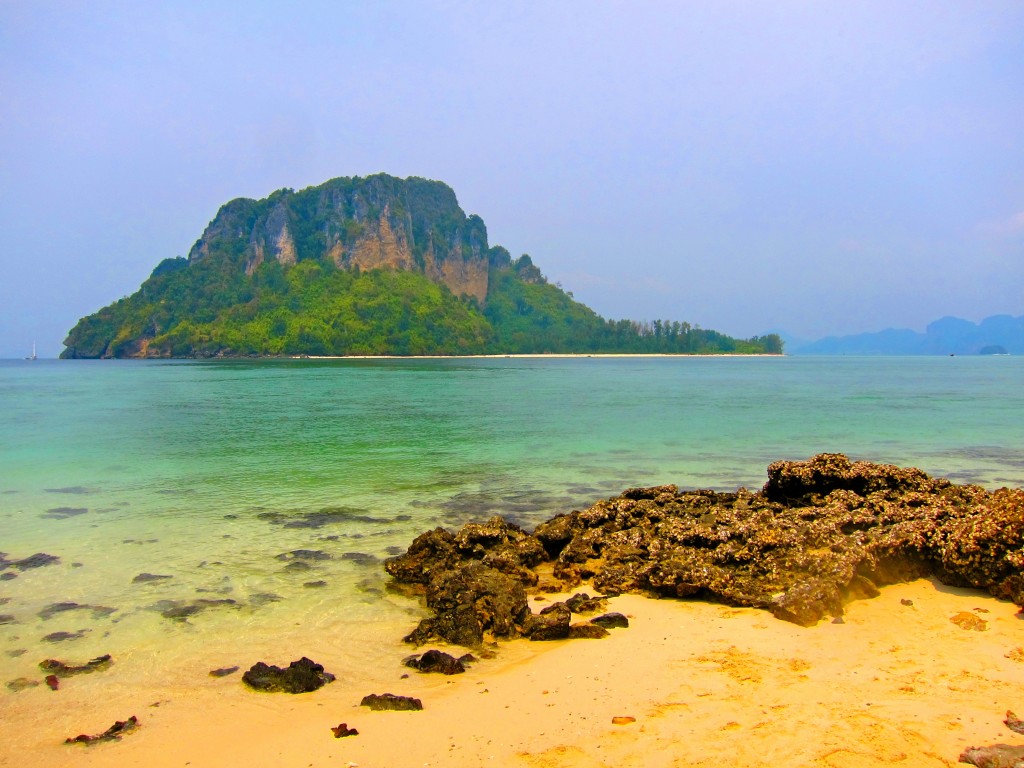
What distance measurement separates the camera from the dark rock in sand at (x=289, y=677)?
20.0 ft

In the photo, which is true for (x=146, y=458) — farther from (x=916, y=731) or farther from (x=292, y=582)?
(x=916, y=731)

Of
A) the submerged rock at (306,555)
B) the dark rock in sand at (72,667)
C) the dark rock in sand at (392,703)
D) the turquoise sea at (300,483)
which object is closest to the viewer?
the dark rock in sand at (392,703)

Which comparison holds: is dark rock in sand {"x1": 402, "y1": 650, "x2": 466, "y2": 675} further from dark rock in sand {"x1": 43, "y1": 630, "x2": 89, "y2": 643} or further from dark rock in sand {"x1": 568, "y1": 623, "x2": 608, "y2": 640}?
dark rock in sand {"x1": 43, "y1": 630, "x2": 89, "y2": 643}

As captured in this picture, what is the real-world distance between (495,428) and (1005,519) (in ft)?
69.7

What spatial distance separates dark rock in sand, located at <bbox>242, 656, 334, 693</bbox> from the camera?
611 cm

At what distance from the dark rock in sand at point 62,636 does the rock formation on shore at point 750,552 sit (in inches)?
146

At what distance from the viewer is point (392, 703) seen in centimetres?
562

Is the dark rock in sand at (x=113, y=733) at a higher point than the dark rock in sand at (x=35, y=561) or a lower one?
higher

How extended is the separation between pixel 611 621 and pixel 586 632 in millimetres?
407

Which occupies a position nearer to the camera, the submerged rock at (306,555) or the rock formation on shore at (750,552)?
the rock formation on shore at (750,552)

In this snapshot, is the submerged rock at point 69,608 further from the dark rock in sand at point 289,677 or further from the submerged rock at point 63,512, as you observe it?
the submerged rock at point 63,512

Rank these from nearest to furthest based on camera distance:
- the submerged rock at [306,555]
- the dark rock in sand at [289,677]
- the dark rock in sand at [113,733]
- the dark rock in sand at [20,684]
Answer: the dark rock in sand at [113,733] < the dark rock in sand at [289,677] < the dark rock in sand at [20,684] < the submerged rock at [306,555]

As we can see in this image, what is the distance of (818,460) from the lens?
38.3ft

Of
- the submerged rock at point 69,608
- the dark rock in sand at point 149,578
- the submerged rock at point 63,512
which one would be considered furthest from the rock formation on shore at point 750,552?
the submerged rock at point 63,512
